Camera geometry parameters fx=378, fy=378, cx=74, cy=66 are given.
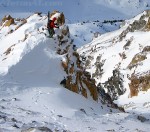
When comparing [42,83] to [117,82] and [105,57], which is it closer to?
[117,82]

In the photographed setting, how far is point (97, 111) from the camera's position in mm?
34125

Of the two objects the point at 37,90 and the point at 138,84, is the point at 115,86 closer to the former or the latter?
the point at 138,84

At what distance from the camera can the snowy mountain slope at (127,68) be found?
93.9 meters

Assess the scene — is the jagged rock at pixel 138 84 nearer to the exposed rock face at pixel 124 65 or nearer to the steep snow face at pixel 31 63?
the exposed rock face at pixel 124 65

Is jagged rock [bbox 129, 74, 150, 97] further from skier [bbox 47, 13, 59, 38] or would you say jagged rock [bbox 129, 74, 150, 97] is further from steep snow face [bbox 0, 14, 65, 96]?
skier [bbox 47, 13, 59, 38]

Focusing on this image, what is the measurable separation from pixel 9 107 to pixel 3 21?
101ft

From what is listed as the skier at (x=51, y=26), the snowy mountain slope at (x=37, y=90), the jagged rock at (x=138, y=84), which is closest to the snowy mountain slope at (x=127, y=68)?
the jagged rock at (x=138, y=84)

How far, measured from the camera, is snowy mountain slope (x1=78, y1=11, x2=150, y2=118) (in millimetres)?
93925

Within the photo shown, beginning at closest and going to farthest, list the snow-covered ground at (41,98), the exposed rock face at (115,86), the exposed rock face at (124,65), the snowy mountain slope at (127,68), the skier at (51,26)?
the snow-covered ground at (41,98)
the skier at (51,26)
the snowy mountain slope at (127,68)
the exposed rock face at (124,65)
the exposed rock face at (115,86)

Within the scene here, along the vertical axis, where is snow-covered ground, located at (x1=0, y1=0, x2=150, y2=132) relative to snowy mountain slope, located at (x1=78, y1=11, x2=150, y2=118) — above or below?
below

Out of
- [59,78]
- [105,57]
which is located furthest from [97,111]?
[105,57]

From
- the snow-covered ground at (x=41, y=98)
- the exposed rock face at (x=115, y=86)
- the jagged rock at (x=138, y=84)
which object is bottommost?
the snow-covered ground at (x=41, y=98)

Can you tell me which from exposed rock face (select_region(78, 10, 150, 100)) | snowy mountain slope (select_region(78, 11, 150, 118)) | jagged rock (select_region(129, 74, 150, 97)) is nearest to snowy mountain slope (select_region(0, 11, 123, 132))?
exposed rock face (select_region(78, 10, 150, 100))

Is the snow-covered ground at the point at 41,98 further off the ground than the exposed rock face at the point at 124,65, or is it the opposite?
the exposed rock face at the point at 124,65
